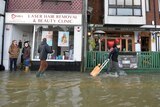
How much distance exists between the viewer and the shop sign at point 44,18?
59.2 ft

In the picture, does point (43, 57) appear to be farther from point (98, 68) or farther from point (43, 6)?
point (43, 6)

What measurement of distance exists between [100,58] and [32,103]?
33.9 ft

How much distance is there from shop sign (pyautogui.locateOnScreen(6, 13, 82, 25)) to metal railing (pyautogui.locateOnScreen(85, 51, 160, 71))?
215 cm

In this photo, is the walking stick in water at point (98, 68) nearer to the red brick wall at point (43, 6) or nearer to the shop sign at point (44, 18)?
the shop sign at point (44, 18)

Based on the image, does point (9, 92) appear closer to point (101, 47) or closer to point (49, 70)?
point (49, 70)

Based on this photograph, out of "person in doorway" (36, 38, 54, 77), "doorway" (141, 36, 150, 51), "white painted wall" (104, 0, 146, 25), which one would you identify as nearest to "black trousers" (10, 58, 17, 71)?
"person in doorway" (36, 38, 54, 77)

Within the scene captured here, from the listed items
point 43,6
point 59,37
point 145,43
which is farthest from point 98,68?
point 145,43

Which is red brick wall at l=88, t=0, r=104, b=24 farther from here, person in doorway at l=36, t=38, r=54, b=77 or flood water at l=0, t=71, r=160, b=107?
flood water at l=0, t=71, r=160, b=107

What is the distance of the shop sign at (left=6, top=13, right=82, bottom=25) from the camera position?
710 inches

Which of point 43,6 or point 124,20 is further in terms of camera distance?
point 124,20

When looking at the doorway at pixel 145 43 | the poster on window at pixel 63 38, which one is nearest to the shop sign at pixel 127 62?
the poster on window at pixel 63 38

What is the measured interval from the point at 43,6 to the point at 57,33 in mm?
1829

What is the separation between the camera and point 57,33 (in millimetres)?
18547

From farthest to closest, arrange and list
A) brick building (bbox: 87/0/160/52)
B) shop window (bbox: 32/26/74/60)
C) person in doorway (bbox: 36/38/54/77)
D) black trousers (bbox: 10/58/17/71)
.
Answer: brick building (bbox: 87/0/160/52) < shop window (bbox: 32/26/74/60) < black trousers (bbox: 10/58/17/71) < person in doorway (bbox: 36/38/54/77)
